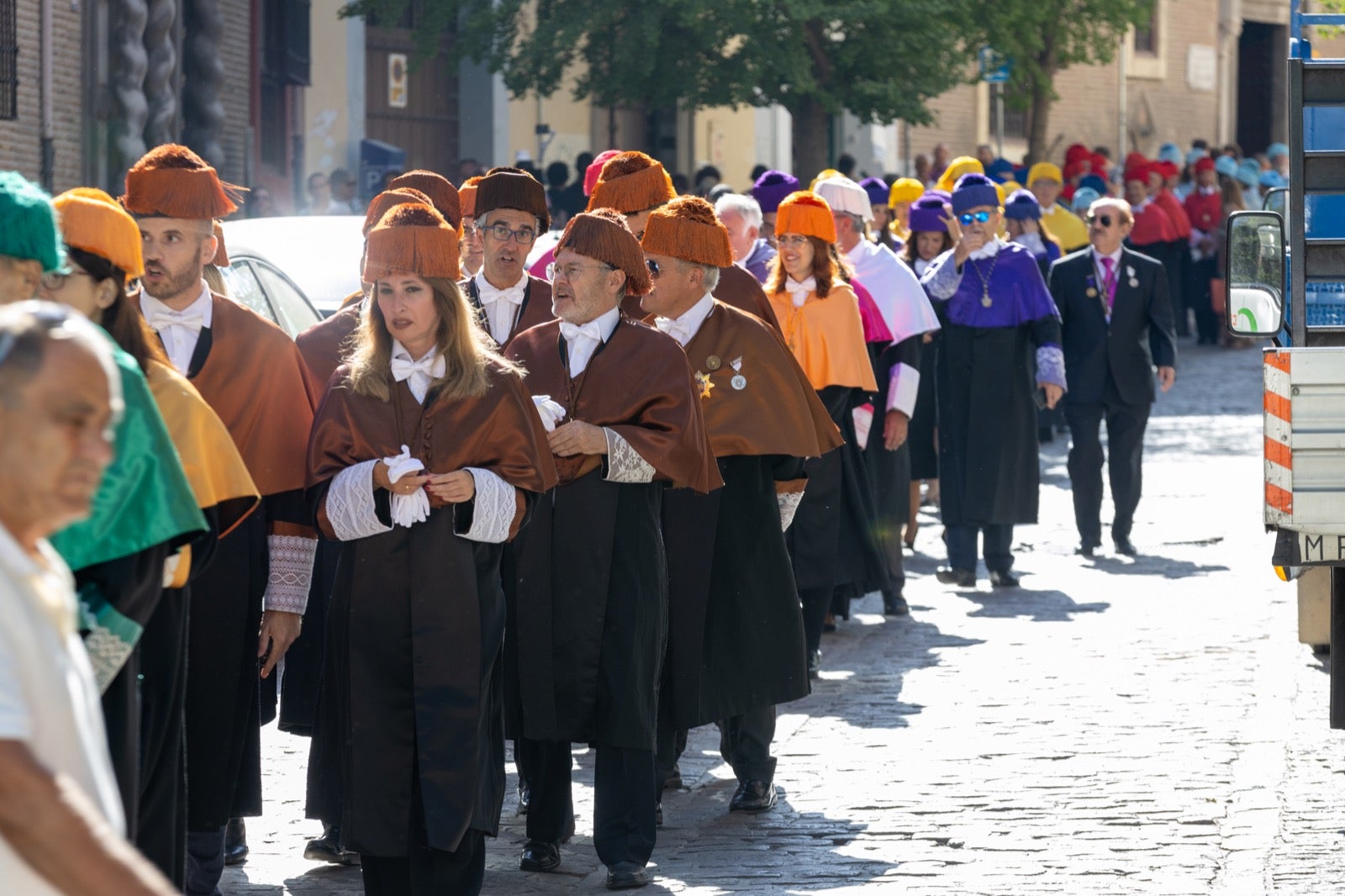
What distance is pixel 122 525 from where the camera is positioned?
437 cm

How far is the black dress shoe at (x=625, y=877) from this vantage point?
6.62 m

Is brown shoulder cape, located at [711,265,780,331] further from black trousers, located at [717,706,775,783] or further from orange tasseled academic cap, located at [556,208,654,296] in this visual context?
orange tasseled academic cap, located at [556,208,654,296]

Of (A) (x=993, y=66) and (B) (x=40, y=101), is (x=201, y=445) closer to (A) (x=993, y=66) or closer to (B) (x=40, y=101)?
(B) (x=40, y=101)

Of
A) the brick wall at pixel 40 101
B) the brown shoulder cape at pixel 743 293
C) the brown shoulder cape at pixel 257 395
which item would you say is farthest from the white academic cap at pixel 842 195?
the brick wall at pixel 40 101

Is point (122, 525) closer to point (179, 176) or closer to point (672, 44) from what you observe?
point (179, 176)

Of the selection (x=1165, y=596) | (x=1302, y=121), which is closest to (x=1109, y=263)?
(x=1165, y=596)

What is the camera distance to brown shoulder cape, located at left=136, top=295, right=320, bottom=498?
624 centimetres

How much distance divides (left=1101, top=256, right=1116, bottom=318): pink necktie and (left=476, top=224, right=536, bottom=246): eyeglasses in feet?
21.3

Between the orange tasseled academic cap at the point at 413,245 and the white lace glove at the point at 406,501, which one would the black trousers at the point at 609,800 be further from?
the orange tasseled academic cap at the point at 413,245

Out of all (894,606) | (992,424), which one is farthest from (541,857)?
(992,424)

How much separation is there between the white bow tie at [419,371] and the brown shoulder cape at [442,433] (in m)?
0.02

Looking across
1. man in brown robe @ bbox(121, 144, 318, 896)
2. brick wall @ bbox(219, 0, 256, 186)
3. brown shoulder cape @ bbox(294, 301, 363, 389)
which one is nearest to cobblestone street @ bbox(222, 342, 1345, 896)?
man in brown robe @ bbox(121, 144, 318, 896)

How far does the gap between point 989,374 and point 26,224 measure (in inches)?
340

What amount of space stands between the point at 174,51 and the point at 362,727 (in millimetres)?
15402
